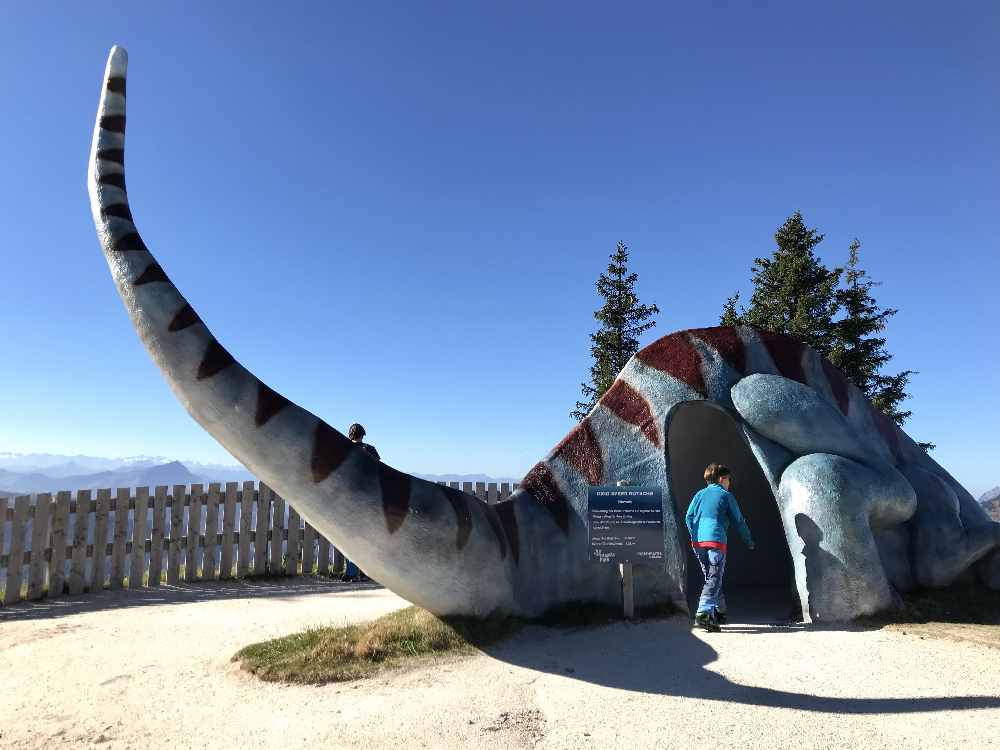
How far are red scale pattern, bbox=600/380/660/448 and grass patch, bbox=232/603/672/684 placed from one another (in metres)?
1.74

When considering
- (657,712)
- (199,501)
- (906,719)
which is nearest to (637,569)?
(657,712)

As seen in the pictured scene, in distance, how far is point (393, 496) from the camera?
478cm

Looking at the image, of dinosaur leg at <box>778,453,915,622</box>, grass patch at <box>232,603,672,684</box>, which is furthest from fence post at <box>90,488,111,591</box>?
dinosaur leg at <box>778,453,915,622</box>

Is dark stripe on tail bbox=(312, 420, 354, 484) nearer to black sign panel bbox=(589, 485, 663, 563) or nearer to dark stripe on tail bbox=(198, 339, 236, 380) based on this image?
dark stripe on tail bbox=(198, 339, 236, 380)

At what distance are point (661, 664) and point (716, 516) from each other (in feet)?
4.56

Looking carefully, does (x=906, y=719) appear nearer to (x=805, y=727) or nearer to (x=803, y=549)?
(x=805, y=727)

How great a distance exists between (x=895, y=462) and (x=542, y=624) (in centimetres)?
421

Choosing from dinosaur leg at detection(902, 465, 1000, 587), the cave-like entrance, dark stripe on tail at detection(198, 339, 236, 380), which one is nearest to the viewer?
dark stripe on tail at detection(198, 339, 236, 380)

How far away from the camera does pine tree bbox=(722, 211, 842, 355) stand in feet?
56.2

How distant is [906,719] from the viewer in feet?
11.8

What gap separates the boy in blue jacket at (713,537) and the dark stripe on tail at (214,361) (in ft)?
13.1

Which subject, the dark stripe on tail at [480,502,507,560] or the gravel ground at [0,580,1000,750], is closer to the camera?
the gravel ground at [0,580,1000,750]

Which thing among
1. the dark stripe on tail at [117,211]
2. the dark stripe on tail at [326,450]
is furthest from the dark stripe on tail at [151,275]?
the dark stripe on tail at [326,450]

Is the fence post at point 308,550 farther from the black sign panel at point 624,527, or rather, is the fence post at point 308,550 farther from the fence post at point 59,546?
the black sign panel at point 624,527
